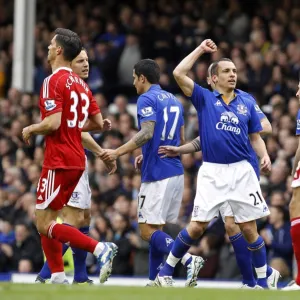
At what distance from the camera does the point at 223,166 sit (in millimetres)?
11977

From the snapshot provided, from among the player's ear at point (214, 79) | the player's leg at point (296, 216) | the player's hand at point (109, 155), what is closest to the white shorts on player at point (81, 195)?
the player's hand at point (109, 155)

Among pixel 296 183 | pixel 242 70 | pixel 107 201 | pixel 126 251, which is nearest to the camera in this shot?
pixel 296 183

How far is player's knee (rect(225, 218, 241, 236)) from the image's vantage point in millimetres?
12250

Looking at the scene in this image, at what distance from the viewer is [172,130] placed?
12758 mm

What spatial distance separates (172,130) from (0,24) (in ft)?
43.9

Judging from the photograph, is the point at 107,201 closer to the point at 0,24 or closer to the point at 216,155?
the point at 216,155

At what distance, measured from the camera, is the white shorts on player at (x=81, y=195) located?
40.4ft

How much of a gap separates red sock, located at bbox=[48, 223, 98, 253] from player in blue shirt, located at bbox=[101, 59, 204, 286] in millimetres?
1487

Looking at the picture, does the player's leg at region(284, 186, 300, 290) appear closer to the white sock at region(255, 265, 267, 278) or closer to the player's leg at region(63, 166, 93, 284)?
the white sock at region(255, 265, 267, 278)

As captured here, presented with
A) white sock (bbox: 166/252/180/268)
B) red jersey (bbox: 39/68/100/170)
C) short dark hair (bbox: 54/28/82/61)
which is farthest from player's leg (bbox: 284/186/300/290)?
short dark hair (bbox: 54/28/82/61)

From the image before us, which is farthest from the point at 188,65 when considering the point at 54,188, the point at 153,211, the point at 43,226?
the point at 43,226

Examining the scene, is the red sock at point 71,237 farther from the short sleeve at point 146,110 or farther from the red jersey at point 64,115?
the short sleeve at point 146,110

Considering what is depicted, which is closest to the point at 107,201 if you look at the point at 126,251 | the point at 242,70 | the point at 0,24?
the point at 126,251

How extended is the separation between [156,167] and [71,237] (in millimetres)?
1796
